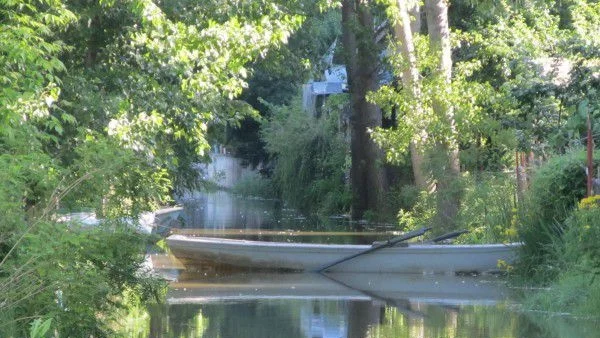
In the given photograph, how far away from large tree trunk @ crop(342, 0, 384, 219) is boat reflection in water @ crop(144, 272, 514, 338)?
16126 millimetres

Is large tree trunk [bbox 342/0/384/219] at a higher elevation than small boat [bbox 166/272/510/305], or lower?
higher

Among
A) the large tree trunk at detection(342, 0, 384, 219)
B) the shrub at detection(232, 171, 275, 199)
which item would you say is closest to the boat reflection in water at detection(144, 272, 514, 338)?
the large tree trunk at detection(342, 0, 384, 219)

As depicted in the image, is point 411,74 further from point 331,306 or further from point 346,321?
point 346,321

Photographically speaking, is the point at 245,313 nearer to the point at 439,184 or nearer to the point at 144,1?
the point at 144,1

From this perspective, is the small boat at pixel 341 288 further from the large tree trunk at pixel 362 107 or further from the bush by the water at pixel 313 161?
the bush by the water at pixel 313 161

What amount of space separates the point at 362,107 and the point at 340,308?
22761 millimetres

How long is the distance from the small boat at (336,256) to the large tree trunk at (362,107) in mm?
14157

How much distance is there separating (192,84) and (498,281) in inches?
261

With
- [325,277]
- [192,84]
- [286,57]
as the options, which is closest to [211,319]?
[192,84]

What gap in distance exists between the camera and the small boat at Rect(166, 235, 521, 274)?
2022 centimetres

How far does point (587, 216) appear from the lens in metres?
14.8

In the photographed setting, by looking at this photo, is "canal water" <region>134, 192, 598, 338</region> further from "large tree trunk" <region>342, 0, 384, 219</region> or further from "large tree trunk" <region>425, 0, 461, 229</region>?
"large tree trunk" <region>342, 0, 384, 219</region>

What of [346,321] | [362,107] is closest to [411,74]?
[362,107]

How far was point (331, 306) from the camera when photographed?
1552 cm
